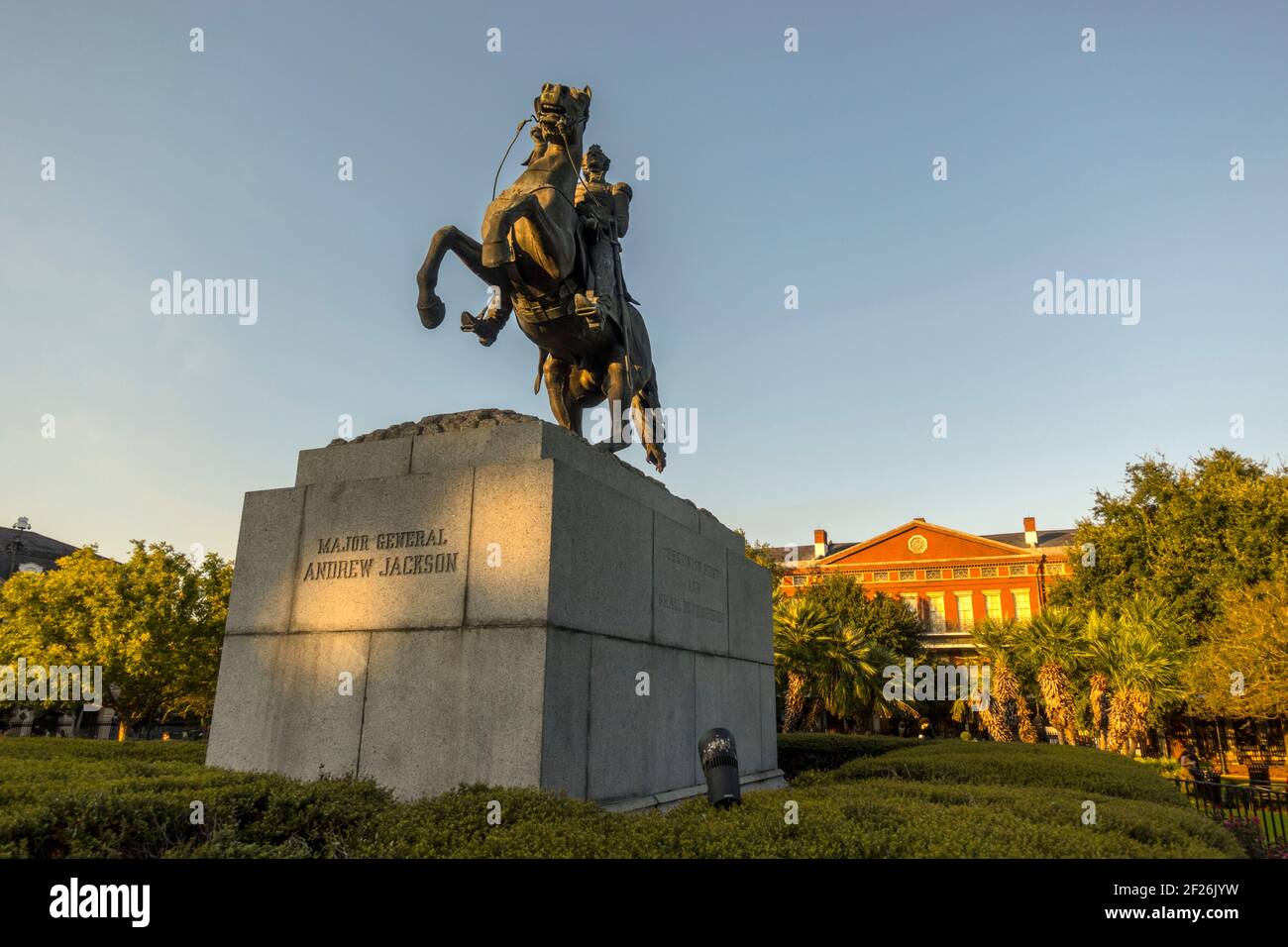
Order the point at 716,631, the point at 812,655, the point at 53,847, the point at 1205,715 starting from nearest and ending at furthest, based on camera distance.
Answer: the point at 53,847
the point at 716,631
the point at 812,655
the point at 1205,715

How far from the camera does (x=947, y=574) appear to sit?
6575 centimetres

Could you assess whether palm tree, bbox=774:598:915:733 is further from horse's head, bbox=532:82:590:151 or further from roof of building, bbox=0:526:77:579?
roof of building, bbox=0:526:77:579

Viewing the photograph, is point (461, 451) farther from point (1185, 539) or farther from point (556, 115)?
point (1185, 539)

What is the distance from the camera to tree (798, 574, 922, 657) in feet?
183

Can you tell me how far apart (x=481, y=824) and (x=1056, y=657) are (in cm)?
3486

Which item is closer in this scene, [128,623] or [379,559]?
[379,559]

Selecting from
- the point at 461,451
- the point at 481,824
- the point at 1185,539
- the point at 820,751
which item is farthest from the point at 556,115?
the point at 1185,539

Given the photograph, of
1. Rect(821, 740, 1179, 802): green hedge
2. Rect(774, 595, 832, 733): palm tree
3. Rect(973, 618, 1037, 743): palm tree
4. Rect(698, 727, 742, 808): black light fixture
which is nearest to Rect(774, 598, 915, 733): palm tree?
Rect(774, 595, 832, 733): palm tree

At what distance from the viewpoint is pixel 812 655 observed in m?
30.8

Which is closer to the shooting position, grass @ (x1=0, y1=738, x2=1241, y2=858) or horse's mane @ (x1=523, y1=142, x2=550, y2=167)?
grass @ (x1=0, y1=738, x2=1241, y2=858)

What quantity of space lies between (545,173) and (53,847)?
702 cm

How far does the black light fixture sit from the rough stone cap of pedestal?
2799mm
